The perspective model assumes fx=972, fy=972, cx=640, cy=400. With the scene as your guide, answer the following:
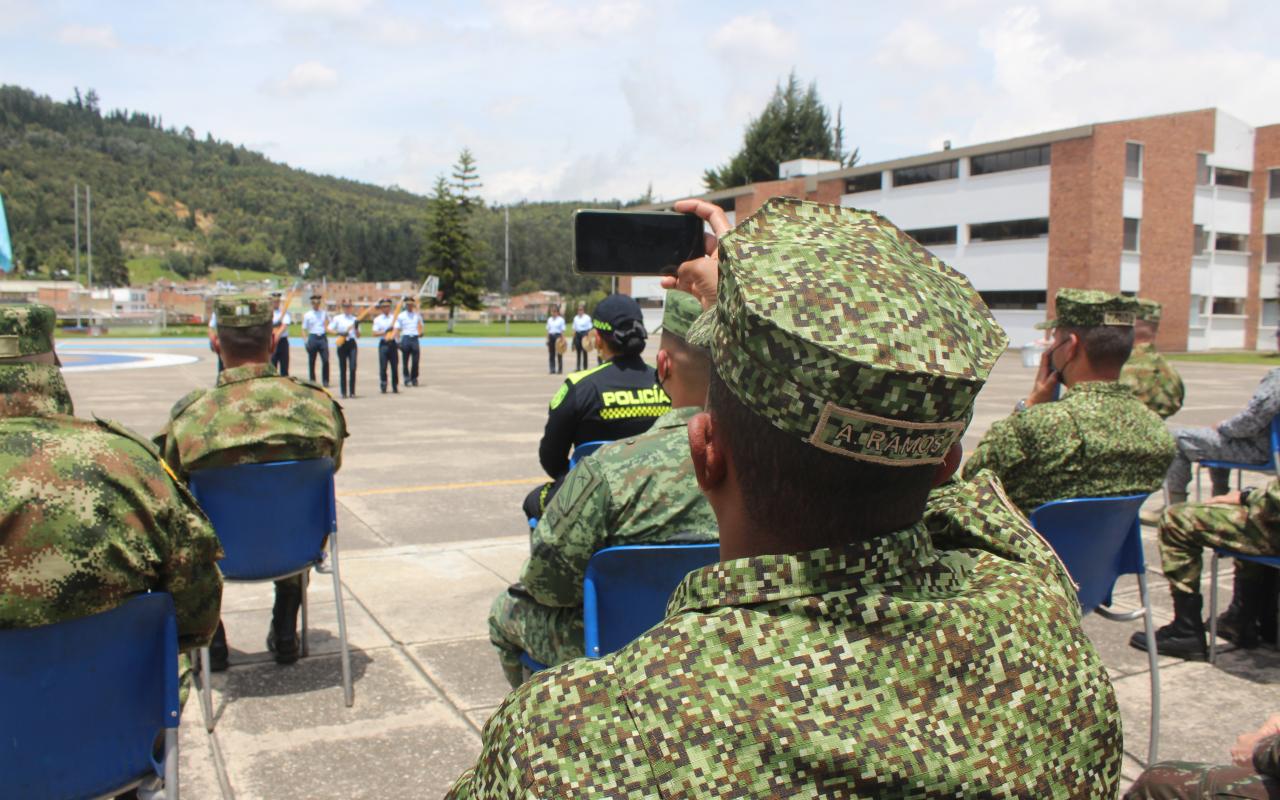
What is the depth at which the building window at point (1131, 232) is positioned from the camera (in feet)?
135

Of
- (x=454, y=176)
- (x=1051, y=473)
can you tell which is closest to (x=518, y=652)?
(x=1051, y=473)

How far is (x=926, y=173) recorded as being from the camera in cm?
4588

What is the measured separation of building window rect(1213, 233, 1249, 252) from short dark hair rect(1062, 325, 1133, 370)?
1876 inches

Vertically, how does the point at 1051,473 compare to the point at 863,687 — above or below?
below

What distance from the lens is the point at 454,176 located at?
85.4 meters

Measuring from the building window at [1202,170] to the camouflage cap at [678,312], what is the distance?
4730cm

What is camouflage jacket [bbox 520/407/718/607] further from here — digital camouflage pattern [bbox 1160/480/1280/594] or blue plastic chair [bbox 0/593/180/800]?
digital camouflage pattern [bbox 1160/480/1280/594]

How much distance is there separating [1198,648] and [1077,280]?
38.4 metres

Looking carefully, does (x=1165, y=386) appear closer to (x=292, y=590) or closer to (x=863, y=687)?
(x=292, y=590)

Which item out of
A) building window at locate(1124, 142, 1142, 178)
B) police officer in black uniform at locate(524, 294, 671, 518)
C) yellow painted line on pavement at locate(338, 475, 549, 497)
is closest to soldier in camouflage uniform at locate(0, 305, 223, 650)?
police officer in black uniform at locate(524, 294, 671, 518)

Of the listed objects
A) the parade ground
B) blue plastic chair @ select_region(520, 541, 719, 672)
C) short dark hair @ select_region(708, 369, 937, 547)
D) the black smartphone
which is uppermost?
the black smartphone

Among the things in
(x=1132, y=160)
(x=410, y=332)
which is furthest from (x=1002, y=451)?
(x=1132, y=160)

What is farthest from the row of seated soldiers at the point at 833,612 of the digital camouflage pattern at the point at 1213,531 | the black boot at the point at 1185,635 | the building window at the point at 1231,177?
the building window at the point at 1231,177

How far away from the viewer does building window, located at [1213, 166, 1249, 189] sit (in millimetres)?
44438
